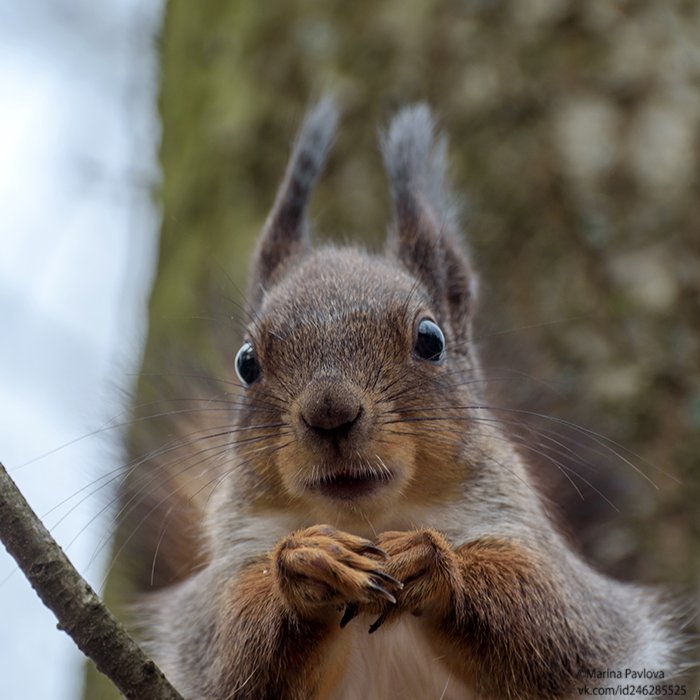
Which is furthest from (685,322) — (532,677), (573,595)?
(532,677)

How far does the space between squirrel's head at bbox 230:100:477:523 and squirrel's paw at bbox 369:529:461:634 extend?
112 millimetres

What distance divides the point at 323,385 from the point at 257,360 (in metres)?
0.33

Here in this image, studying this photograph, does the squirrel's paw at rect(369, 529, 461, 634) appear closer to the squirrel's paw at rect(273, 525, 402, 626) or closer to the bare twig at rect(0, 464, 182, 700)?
the squirrel's paw at rect(273, 525, 402, 626)

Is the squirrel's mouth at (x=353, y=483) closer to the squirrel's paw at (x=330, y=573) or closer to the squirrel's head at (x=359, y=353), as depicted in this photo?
the squirrel's head at (x=359, y=353)

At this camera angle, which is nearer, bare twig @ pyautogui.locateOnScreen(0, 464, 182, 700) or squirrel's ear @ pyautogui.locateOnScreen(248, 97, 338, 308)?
bare twig @ pyautogui.locateOnScreen(0, 464, 182, 700)

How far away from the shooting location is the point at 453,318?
2.57 metres

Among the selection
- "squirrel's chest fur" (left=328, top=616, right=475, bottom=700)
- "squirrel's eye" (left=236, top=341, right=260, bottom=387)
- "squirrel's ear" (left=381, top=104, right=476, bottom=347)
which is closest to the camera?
"squirrel's chest fur" (left=328, top=616, right=475, bottom=700)

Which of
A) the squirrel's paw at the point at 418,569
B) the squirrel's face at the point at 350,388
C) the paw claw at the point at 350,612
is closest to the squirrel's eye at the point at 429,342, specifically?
the squirrel's face at the point at 350,388

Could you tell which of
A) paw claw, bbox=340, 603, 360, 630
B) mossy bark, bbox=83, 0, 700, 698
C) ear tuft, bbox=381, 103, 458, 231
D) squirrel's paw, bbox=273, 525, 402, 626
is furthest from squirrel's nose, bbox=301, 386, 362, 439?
ear tuft, bbox=381, 103, 458, 231

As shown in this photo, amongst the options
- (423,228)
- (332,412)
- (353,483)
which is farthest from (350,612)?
(423,228)

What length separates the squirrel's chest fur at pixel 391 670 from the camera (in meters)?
2.02

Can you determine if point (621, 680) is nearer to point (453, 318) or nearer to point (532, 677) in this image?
point (532, 677)

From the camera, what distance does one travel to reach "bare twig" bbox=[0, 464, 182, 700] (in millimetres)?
1447

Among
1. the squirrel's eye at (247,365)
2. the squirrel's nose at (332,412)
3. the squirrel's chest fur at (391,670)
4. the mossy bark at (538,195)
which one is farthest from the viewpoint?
the mossy bark at (538,195)
